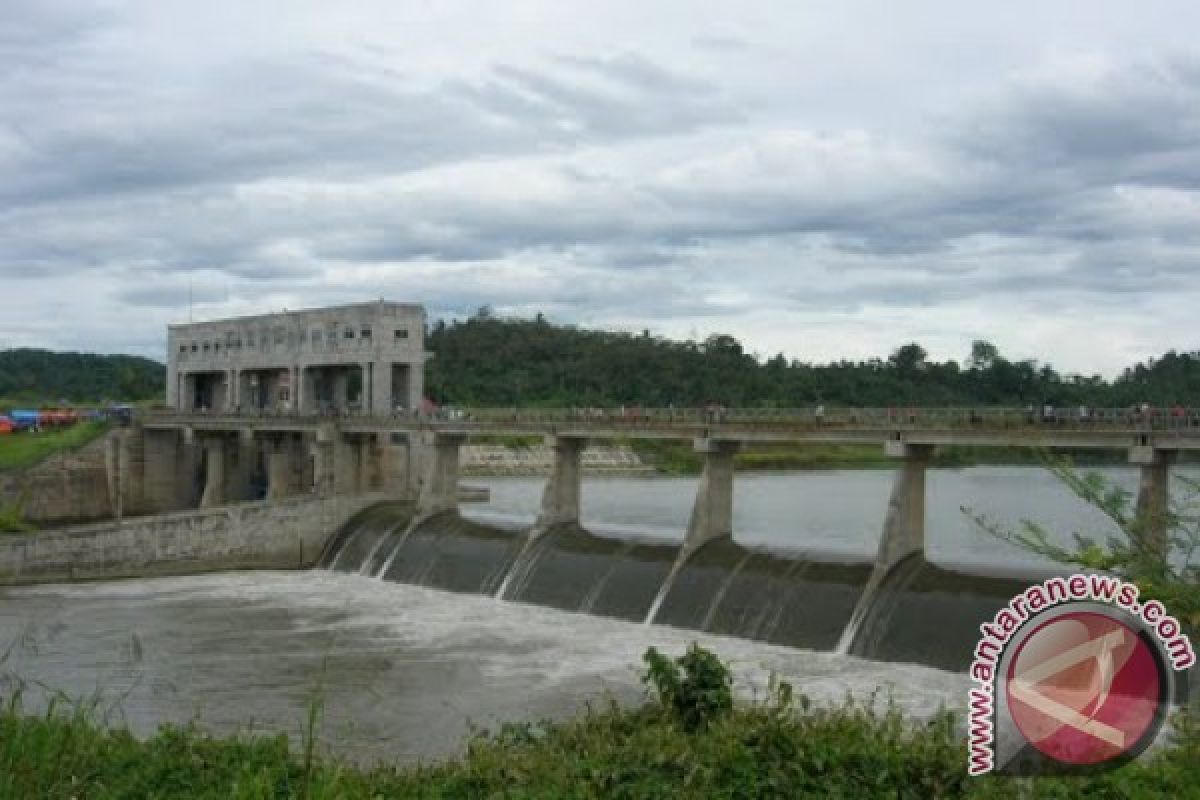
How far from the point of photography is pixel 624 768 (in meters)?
12.2

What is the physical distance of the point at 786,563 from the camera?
33062 mm

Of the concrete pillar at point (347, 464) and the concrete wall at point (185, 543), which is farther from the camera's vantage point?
the concrete pillar at point (347, 464)

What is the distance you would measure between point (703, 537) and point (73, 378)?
123 m

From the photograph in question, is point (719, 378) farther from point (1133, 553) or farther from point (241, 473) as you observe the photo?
point (1133, 553)

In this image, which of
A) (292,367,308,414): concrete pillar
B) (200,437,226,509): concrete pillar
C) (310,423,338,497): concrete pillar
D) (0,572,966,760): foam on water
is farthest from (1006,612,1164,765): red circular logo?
(200,437,226,509): concrete pillar

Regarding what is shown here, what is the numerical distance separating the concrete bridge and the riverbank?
2.45 m

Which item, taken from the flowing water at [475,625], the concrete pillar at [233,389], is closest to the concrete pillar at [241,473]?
the concrete pillar at [233,389]

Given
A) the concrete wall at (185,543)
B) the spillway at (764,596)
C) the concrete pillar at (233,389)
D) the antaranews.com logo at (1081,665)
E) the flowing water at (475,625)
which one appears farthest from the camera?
the concrete pillar at (233,389)

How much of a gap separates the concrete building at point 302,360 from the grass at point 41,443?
6.55 metres

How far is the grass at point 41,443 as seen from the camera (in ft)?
194

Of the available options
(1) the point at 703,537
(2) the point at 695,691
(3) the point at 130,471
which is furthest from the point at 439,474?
(2) the point at 695,691

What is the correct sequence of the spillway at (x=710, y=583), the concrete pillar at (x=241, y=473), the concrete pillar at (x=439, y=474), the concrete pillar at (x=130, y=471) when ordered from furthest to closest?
1. the concrete pillar at (x=241, y=473)
2. the concrete pillar at (x=130, y=471)
3. the concrete pillar at (x=439, y=474)
4. the spillway at (x=710, y=583)

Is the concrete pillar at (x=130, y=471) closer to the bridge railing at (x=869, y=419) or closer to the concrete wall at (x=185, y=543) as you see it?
the concrete wall at (x=185, y=543)

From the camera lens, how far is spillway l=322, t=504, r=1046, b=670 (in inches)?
1123
